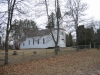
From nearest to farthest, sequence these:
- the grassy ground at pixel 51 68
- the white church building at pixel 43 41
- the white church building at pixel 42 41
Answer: the grassy ground at pixel 51 68
the white church building at pixel 43 41
the white church building at pixel 42 41

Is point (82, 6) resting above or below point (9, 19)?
above

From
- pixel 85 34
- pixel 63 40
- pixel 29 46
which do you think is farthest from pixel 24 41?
pixel 85 34

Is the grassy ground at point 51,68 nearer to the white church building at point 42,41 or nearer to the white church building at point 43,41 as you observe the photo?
the white church building at point 43,41

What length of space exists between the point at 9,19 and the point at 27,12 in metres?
2.09

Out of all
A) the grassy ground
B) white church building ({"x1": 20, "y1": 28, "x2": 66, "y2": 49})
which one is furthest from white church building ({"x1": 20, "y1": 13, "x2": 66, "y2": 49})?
the grassy ground

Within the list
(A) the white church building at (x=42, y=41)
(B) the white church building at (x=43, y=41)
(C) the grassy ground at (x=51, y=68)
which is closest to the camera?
(C) the grassy ground at (x=51, y=68)

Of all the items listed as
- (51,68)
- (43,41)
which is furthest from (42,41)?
(51,68)

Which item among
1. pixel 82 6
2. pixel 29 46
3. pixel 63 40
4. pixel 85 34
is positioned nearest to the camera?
pixel 82 6

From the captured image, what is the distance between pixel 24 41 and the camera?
5462cm

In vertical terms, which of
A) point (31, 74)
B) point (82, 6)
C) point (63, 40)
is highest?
point (82, 6)

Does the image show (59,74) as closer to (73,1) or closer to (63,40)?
(73,1)

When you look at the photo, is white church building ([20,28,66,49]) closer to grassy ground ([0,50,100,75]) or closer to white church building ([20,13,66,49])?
white church building ([20,13,66,49])

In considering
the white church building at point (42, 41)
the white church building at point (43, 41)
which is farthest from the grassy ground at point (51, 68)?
the white church building at point (42, 41)

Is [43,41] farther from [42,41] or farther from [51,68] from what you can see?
[51,68]
